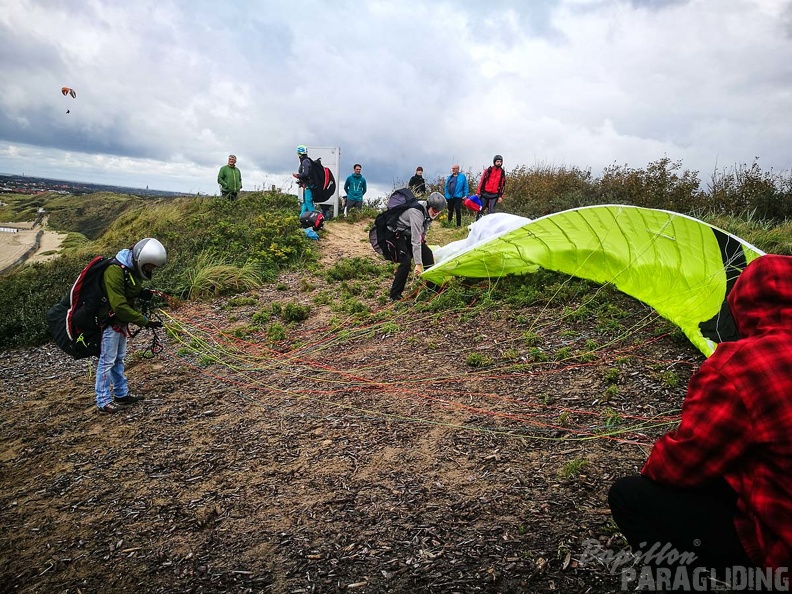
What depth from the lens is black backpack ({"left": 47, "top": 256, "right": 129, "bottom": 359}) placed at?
15.4ft

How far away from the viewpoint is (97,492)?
3.82 m

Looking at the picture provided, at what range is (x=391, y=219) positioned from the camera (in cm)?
754

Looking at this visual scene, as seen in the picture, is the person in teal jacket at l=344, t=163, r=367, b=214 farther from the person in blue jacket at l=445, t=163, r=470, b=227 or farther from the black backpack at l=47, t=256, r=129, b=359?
the black backpack at l=47, t=256, r=129, b=359

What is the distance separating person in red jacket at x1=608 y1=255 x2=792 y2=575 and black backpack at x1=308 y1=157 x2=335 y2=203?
470 inches

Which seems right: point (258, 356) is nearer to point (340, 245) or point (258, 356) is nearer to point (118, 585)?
point (118, 585)

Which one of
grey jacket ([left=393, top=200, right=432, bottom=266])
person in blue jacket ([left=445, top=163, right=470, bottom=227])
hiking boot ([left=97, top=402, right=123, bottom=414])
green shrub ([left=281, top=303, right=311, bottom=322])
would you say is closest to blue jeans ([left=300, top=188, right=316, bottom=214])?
person in blue jacket ([left=445, top=163, right=470, bottom=227])

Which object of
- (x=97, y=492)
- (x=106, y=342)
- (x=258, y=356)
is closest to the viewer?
(x=97, y=492)

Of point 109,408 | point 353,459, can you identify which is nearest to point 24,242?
point 109,408

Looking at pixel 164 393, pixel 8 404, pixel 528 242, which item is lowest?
pixel 8 404

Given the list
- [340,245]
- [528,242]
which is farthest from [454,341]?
[340,245]

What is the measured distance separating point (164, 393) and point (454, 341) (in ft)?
11.8

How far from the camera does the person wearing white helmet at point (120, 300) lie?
4762 mm

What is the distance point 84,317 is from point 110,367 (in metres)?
0.66

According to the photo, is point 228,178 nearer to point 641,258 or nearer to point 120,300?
point 120,300
